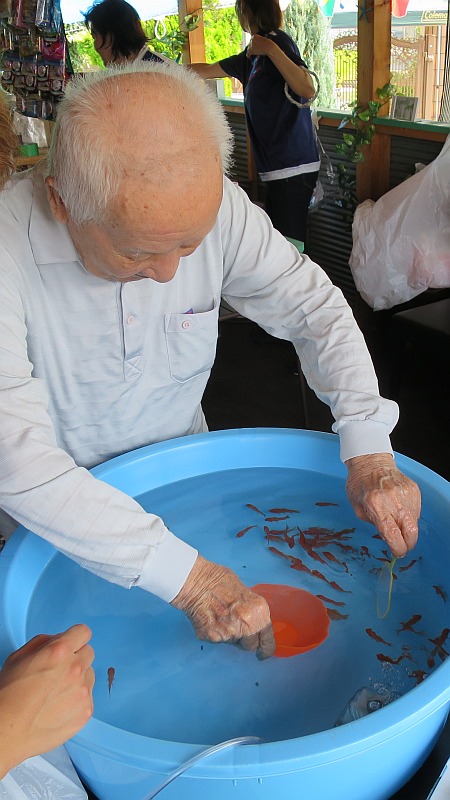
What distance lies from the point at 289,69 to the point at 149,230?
8.90ft

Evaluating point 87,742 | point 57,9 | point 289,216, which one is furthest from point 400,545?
point 57,9

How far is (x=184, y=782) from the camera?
73 cm

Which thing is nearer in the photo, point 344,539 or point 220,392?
point 344,539

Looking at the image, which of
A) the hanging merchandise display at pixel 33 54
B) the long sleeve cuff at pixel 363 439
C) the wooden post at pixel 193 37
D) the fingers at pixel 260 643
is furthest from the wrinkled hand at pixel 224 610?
the wooden post at pixel 193 37

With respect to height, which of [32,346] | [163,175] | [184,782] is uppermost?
[163,175]

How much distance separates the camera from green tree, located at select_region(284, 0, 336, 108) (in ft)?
18.0

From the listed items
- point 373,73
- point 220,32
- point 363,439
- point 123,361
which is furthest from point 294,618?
point 220,32

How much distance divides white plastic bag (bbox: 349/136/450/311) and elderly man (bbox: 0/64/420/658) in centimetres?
174

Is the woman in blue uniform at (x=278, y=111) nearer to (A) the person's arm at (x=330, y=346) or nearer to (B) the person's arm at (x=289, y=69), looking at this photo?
(B) the person's arm at (x=289, y=69)

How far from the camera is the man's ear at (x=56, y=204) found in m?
1.07

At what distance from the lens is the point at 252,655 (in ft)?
3.27

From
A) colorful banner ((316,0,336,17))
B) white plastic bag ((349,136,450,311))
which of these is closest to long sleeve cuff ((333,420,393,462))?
white plastic bag ((349,136,450,311))

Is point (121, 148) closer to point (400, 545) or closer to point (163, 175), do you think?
point (163, 175)

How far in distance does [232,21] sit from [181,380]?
20.4 feet
